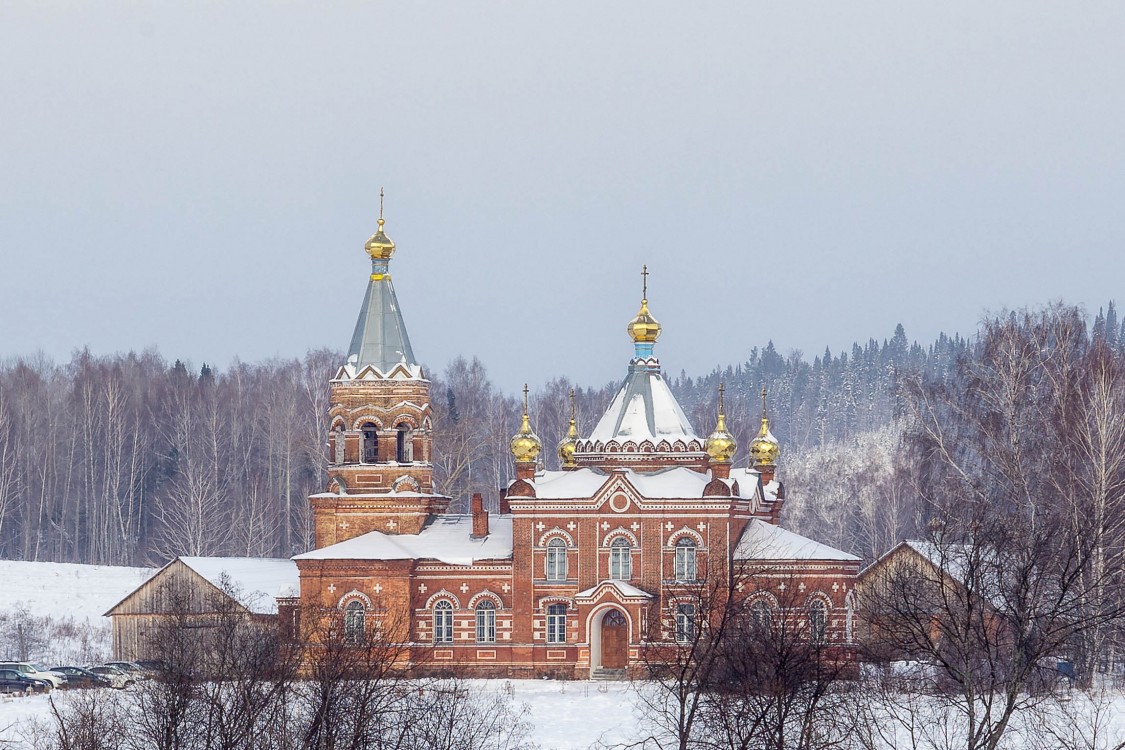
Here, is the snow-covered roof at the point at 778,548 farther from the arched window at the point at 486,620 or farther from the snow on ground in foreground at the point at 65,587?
the snow on ground in foreground at the point at 65,587

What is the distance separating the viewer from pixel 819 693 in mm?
22891

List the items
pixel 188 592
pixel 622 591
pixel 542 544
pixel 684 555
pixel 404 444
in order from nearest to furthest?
pixel 622 591 → pixel 684 555 → pixel 542 544 → pixel 404 444 → pixel 188 592

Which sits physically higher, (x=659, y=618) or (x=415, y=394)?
(x=415, y=394)

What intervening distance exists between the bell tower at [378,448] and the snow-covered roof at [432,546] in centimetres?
56

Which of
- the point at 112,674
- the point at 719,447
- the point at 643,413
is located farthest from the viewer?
the point at 643,413

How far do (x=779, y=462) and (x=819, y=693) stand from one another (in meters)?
80.1

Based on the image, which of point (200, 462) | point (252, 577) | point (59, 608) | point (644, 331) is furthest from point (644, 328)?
point (200, 462)

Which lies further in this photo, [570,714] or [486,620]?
[486,620]

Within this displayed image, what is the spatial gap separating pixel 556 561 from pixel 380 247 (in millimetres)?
9067

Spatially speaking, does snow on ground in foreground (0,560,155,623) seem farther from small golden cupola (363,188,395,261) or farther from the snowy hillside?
small golden cupola (363,188,395,261)

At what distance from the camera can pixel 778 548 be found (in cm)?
4281

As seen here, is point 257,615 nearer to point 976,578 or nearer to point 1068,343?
point 1068,343

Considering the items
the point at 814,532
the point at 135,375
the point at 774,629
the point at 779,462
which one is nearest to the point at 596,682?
the point at 774,629

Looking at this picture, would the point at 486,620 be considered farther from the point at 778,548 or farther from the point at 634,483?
the point at 778,548
